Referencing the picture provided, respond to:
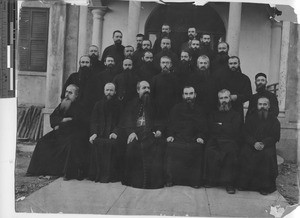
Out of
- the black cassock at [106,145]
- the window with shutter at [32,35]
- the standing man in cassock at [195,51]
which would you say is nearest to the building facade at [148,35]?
the window with shutter at [32,35]

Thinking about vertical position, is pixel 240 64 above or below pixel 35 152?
above

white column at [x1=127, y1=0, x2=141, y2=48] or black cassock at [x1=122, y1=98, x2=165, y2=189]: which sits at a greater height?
white column at [x1=127, y1=0, x2=141, y2=48]

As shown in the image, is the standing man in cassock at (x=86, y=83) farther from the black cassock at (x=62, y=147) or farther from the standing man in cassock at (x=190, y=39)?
the standing man in cassock at (x=190, y=39)

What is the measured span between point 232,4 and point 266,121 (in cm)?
84

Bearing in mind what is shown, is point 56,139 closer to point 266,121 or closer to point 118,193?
point 118,193

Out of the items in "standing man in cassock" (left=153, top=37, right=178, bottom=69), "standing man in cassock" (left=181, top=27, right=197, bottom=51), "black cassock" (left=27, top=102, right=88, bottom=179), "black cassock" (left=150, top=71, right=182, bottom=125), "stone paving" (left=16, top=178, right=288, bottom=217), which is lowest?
"stone paving" (left=16, top=178, right=288, bottom=217)

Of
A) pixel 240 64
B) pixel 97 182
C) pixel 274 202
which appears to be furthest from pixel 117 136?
pixel 274 202

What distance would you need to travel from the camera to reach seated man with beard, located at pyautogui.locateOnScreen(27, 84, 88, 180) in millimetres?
2674

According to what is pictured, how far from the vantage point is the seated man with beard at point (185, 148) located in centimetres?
260

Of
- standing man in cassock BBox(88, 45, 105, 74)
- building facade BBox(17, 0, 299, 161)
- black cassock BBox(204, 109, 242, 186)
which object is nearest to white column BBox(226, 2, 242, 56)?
building facade BBox(17, 0, 299, 161)

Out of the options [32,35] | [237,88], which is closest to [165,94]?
[237,88]

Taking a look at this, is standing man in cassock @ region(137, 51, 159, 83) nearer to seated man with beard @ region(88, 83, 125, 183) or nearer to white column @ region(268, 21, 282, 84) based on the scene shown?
seated man with beard @ region(88, 83, 125, 183)

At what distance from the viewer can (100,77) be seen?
2688 mm

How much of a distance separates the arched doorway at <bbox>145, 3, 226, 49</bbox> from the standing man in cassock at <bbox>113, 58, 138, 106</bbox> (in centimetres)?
29
